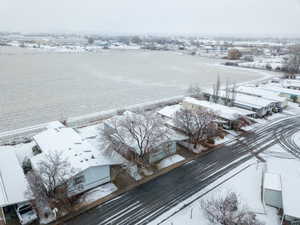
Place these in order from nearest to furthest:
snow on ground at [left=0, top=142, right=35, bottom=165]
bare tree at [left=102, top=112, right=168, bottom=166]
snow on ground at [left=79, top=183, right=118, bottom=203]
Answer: snow on ground at [left=79, top=183, right=118, bottom=203]
bare tree at [left=102, top=112, right=168, bottom=166]
snow on ground at [left=0, top=142, right=35, bottom=165]

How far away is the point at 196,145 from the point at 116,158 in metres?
9.06

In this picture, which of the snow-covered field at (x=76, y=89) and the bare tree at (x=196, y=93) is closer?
the snow-covered field at (x=76, y=89)

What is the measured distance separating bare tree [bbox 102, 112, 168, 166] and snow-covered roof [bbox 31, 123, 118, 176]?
1723 millimetres

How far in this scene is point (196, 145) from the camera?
23391mm

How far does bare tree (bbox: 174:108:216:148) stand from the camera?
875 inches

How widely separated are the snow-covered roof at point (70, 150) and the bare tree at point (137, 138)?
1.72m

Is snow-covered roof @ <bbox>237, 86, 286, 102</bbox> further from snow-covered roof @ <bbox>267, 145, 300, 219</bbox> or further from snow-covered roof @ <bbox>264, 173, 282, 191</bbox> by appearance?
snow-covered roof @ <bbox>264, 173, 282, 191</bbox>

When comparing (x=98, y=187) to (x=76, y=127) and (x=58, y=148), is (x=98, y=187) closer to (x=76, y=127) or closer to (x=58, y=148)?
(x=58, y=148)

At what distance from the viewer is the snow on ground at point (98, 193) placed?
15.9 meters

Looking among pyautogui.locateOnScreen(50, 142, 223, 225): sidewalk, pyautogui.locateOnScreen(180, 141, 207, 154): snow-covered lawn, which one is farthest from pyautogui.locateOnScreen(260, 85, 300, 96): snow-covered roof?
pyautogui.locateOnScreen(50, 142, 223, 225): sidewalk

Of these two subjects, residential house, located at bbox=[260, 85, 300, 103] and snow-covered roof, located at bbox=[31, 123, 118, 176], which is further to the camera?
residential house, located at bbox=[260, 85, 300, 103]

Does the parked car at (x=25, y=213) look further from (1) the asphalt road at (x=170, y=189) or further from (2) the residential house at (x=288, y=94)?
(2) the residential house at (x=288, y=94)

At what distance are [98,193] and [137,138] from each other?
17.8 ft

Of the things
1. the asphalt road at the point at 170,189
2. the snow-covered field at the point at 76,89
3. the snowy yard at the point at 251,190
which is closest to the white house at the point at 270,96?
the snow-covered field at the point at 76,89
